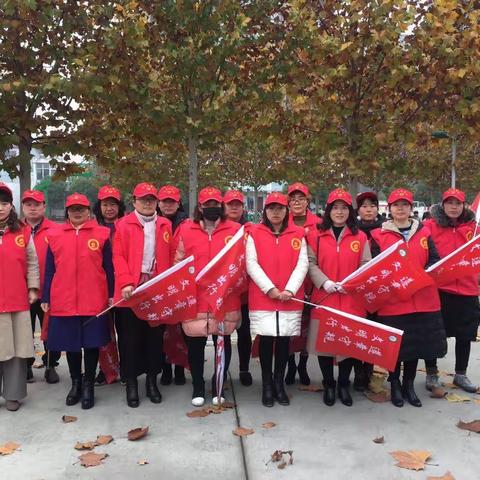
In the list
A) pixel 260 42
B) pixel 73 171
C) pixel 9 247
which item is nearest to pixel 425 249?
pixel 9 247

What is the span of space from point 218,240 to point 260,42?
442cm

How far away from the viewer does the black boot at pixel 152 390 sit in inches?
184

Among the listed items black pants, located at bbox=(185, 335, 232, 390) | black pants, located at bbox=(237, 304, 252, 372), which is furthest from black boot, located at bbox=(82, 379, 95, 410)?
black pants, located at bbox=(237, 304, 252, 372)

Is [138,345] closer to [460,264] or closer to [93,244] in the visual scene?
[93,244]

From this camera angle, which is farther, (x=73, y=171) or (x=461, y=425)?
(x=73, y=171)

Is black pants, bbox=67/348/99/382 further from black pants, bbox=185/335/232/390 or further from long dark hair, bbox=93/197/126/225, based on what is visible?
long dark hair, bbox=93/197/126/225

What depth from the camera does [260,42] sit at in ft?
25.9

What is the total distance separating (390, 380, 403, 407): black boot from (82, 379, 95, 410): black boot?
2.55 metres

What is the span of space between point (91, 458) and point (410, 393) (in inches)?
105

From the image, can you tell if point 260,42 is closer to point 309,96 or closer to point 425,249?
point 309,96

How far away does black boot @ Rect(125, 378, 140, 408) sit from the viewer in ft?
15.0

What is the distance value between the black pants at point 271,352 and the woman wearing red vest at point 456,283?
54.4 inches

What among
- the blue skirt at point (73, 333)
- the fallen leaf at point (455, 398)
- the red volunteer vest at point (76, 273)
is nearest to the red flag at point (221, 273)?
the red volunteer vest at point (76, 273)

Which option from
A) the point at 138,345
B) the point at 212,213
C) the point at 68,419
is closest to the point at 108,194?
the point at 212,213
